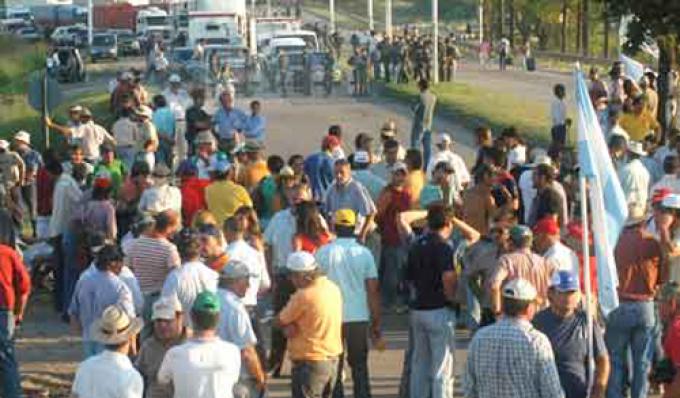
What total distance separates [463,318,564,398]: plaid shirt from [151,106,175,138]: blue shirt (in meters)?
16.2

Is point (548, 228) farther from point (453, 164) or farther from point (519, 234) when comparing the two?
point (453, 164)

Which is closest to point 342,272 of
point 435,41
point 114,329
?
point 114,329

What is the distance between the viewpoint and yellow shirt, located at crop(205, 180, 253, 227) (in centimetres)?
1750

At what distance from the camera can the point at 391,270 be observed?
60.4 feet

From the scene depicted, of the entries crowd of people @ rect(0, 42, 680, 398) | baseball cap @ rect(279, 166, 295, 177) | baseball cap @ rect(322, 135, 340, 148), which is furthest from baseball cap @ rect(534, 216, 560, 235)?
baseball cap @ rect(322, 135, 340, 148)

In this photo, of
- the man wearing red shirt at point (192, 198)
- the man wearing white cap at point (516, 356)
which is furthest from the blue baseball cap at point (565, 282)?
the man wearing red shirt at point (192, 198)

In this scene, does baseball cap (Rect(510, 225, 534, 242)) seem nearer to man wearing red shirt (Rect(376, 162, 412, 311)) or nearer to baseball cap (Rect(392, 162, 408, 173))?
man wearing red shirt (Rect(376, 162, 412, 311))

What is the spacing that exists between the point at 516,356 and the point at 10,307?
5326mm

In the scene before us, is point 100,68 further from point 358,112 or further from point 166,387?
point 166,387

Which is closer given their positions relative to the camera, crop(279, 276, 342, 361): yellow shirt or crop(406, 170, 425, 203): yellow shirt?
crop(279, 276, 342, 361): yellow shirt

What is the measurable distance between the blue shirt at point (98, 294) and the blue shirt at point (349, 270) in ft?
4.93

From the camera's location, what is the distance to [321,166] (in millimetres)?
20297

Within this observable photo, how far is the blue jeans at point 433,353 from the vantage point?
44.6 feet

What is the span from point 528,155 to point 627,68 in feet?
34.2
